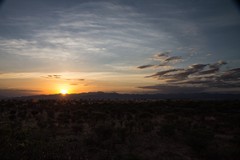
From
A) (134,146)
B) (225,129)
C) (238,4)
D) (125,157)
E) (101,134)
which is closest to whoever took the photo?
(238,4)

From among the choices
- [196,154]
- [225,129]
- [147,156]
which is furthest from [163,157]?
[225,129]

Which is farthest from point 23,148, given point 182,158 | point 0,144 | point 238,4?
point 238,4

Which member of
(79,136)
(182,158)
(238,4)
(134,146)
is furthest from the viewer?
(79,136)

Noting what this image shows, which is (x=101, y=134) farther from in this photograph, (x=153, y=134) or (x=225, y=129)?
(x=225, y=129)

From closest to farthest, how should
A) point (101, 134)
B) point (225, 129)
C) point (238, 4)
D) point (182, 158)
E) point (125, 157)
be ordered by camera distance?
point (238, 4) < point (125, 157) < point (182, 158) < point (101, 134) < point (225, 129)

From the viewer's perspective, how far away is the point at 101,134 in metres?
17.4

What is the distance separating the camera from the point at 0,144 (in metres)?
14.1

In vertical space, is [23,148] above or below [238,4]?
below

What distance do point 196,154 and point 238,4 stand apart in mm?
7273

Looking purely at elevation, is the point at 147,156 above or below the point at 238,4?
below

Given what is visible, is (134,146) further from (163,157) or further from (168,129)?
(168,129)

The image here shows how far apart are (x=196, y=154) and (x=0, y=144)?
31.6 ft

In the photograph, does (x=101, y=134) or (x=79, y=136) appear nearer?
(x=101, y=134)

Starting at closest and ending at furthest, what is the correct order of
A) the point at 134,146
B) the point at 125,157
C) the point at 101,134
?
the point at 125,157
the point at 134,146
the point at 101,134
